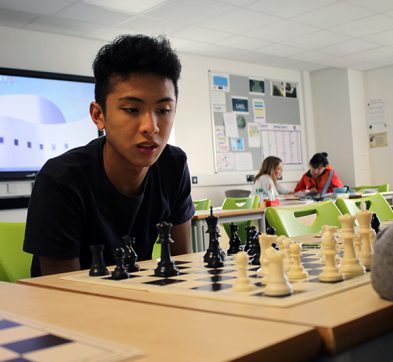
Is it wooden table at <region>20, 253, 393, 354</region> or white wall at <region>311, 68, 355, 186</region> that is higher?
white wall at <region>311, 68, 355, 186</region>

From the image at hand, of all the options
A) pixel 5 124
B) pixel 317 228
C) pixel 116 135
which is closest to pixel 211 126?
pixel 5 124

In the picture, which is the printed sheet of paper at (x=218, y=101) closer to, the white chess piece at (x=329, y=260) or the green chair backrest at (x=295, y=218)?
the green chair backrest at (x=295, y=218)

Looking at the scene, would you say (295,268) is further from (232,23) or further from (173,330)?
(232,23)

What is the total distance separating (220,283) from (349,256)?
0.83ft

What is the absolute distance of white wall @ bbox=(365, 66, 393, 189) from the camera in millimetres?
8461

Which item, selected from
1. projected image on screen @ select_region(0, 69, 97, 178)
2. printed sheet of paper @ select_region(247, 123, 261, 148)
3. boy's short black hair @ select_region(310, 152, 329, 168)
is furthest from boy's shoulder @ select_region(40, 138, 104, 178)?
printed sheet of paper @ select_region(247, 123, 261, 148)

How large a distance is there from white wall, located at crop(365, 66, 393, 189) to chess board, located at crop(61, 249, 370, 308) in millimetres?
7618

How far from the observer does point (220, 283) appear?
1012mm

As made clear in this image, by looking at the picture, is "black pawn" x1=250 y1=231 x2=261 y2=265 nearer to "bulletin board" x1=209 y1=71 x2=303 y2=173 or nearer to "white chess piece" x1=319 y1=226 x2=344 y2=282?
"white chess piece" x1=319 y1=226 x2=344 y2=282

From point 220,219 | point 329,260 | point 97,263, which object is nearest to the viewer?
point 329,260

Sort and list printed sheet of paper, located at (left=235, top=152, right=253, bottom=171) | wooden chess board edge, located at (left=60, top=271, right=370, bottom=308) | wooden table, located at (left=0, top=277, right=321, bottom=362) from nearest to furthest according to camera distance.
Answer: wooden table, located at (left=0, top=277, right=321, bottom=362)
wooden chess board edge, located at (left=60, top=271, right=370, bottom=308)
printed sheet of paper, located at (left=235, top=152, right=253, bottom=171)

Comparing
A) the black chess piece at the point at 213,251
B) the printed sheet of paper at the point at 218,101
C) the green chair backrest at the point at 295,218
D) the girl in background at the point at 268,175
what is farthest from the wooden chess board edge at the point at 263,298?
the printed sheet of paper at the point at 218,101

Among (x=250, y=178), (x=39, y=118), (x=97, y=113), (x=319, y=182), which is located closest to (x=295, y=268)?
(x=97, y=113)

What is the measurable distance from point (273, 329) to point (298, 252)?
414 millimetres
